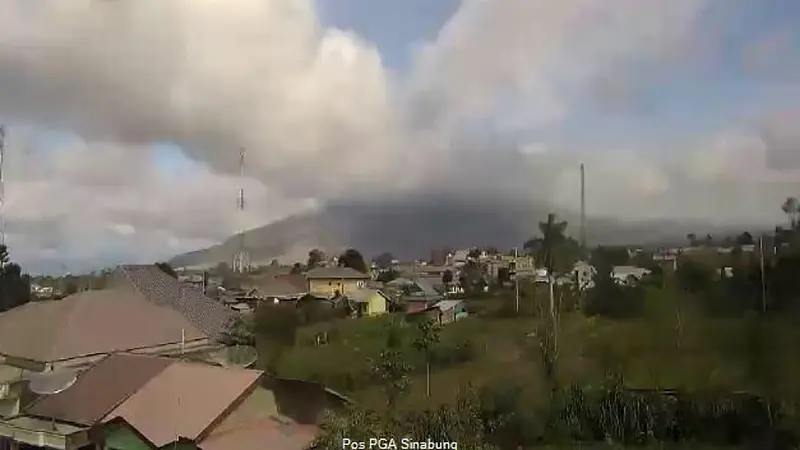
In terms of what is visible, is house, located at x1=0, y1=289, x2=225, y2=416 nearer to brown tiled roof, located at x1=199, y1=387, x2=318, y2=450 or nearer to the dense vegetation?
the dense vegetation

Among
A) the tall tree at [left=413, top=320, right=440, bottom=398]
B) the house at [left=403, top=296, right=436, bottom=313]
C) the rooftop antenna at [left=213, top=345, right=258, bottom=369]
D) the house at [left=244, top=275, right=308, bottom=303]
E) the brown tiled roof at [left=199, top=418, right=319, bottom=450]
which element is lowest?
the brown tiled roof at [left=199, top=418, right=319, bottom=450]

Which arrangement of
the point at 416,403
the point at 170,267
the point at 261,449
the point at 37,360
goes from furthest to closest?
1. the point at 170,267
2. the point at 37,360
3. the point at 416,403
4. the point at 261,449

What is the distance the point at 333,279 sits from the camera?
78.1 feet

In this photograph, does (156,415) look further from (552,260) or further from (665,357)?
(552,260)

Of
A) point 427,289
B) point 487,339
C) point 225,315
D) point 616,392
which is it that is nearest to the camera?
point 616,392

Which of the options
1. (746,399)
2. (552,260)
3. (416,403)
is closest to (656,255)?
(552,260)

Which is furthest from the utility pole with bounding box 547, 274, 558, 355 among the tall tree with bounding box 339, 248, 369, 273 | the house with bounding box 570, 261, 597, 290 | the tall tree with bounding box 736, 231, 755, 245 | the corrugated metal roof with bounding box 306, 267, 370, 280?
the tall tree with bounding box 339, 248, 369, 273

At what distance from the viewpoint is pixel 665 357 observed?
955cm

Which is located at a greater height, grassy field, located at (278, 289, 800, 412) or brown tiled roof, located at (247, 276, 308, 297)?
brown tiled roof, located at (247, 276, 308, 297)

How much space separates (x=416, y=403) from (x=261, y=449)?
1.94 meters

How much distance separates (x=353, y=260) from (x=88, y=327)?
15.6 m

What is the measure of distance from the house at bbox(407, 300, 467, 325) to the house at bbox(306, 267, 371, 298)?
20.6 feet

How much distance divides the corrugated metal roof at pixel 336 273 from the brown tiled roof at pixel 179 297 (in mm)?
8952

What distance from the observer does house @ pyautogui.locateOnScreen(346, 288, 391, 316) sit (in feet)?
56.6
